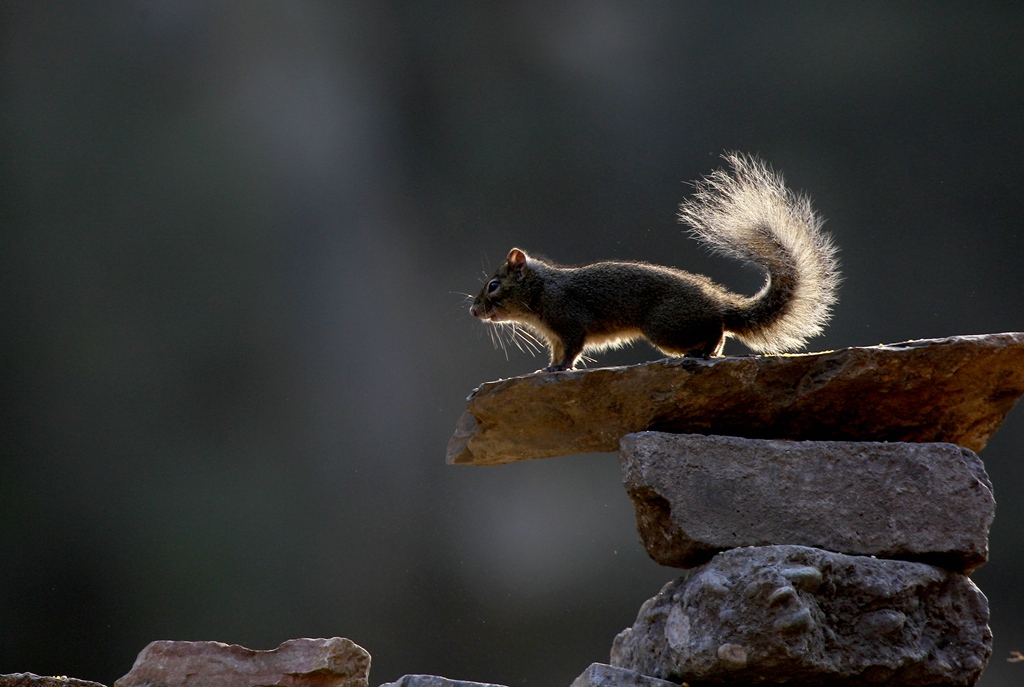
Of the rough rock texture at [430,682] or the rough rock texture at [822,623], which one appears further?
the rough rock texture at [430,682]

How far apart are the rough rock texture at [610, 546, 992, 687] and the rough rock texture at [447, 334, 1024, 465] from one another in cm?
60

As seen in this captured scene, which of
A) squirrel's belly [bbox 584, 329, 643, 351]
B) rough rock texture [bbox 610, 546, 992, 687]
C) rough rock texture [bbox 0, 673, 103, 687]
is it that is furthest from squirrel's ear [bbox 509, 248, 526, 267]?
rough rock texture [bbox 0, 673, 103, 687]

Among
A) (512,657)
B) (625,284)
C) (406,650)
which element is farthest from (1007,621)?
(625,284)

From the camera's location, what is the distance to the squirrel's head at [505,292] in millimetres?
4145

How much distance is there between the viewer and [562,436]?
358cm

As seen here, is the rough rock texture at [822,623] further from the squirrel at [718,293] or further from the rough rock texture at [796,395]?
the squirrel at [718,293]

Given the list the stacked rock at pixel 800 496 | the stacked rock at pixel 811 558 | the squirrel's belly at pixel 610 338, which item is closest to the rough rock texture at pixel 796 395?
the stacked rock at pixel 800 496

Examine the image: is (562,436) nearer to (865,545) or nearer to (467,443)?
(467,443)

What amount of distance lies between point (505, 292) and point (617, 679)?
1.85 meters

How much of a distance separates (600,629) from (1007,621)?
3.18 meters

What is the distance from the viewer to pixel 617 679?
2924 mm

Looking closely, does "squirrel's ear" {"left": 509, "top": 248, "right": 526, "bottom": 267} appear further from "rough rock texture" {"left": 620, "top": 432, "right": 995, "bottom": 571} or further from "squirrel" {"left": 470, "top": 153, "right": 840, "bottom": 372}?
"rough rock texture" {"left": 620, "top": 432, "right": 995, "bottom": 571}

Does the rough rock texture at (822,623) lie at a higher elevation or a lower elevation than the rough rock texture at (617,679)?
higher

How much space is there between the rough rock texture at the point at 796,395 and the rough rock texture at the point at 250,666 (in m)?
1.35
